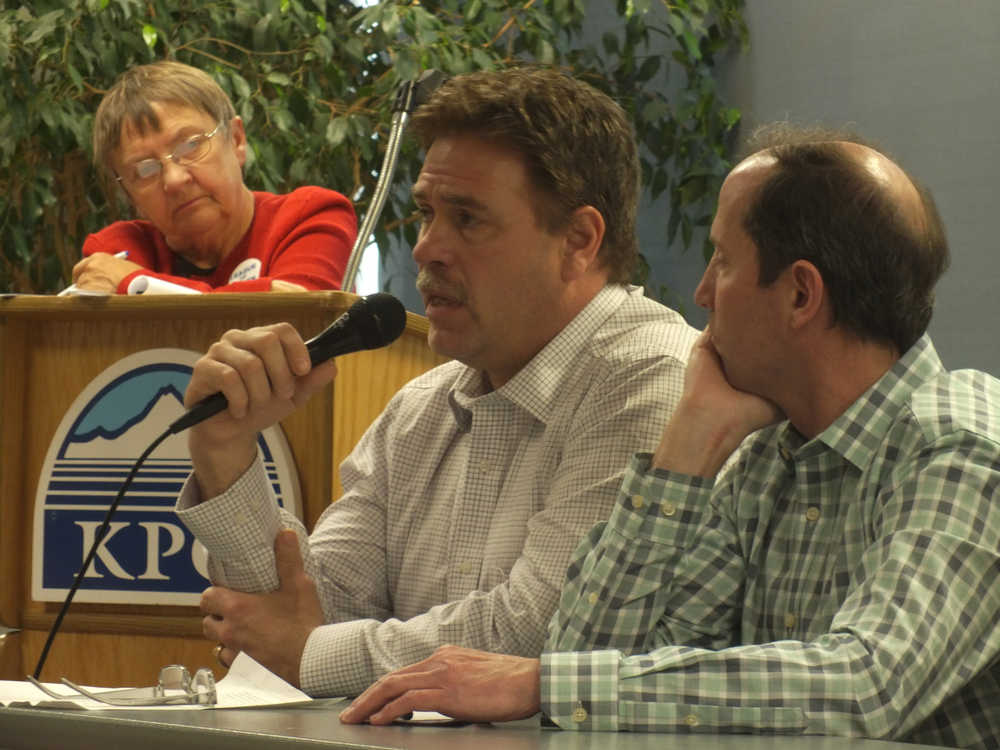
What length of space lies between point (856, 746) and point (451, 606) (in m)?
0.68

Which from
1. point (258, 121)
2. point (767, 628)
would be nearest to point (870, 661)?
point (767, 628)

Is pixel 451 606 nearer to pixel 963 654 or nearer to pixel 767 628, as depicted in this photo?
pixel 767 628

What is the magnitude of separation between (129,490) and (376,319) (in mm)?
605

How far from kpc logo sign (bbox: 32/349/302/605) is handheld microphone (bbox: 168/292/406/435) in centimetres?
38

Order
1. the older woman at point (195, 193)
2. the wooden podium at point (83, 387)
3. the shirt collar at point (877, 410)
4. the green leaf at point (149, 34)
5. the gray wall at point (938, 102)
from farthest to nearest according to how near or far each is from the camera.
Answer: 1. the green leaf at point (149, 34)
2. the gray wall at point (938, 102)
3. the older woman at point (195, 193)
4. the wooden podium at point (83, 387)
5. the shirt collar at point (877, 410)

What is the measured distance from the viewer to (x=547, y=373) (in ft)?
5.57

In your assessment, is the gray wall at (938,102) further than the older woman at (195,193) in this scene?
Yes

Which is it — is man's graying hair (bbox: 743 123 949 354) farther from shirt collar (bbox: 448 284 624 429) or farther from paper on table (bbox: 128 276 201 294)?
paper on table (bbox: 128 276 201 294)

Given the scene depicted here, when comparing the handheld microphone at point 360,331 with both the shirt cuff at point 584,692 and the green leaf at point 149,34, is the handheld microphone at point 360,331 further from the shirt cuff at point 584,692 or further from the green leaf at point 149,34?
the green leaf at point 149,34

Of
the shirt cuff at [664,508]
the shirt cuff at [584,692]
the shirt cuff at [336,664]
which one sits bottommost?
the shirt cuff at [336,664]

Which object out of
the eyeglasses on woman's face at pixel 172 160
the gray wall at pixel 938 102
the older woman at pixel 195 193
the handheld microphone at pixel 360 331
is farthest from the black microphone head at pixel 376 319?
the gray wall at pixel 938 102

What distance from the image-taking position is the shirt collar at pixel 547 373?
1684 millimetres

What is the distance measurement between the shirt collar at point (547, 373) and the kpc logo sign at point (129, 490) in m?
0.28

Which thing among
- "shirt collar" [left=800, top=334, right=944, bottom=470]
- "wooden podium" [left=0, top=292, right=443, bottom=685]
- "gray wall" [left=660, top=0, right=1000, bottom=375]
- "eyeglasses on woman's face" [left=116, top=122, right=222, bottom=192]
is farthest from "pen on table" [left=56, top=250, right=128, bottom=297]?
"gray wall" [left=660, top=0, right=1000, bottom=375]
